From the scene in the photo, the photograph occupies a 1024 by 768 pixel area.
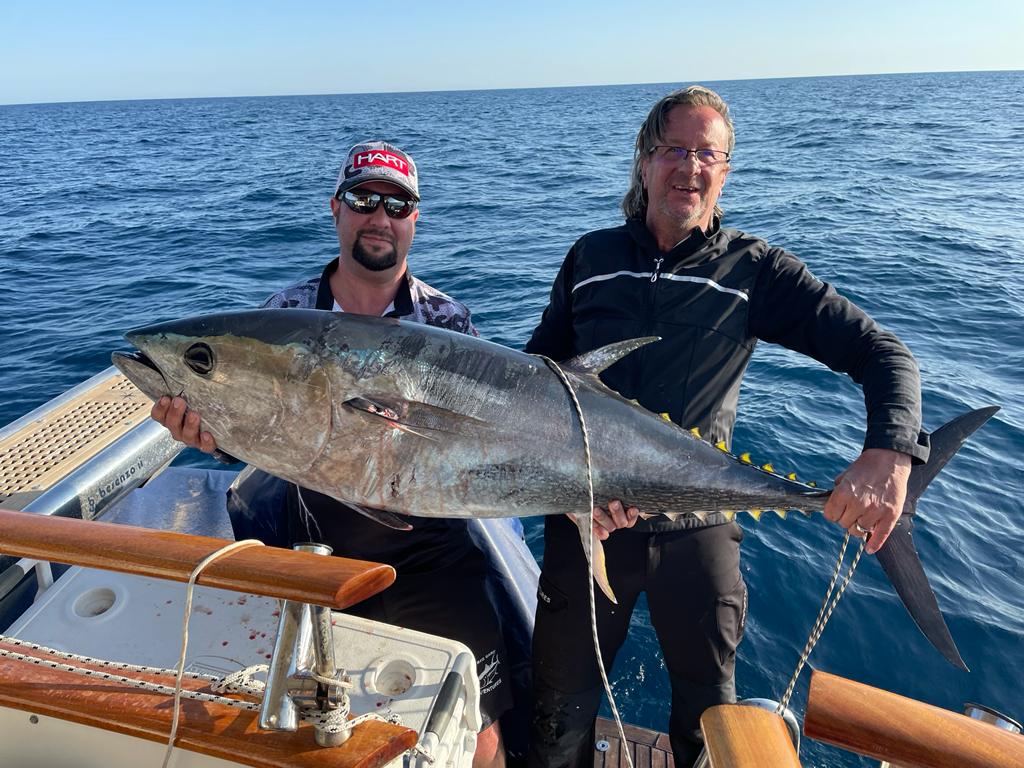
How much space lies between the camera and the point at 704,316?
9.09ft

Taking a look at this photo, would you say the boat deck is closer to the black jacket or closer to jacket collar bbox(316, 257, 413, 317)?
the black jacket

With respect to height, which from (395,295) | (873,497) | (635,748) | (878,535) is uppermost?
(395,295)

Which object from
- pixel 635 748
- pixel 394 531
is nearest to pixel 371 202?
pixel 394 531

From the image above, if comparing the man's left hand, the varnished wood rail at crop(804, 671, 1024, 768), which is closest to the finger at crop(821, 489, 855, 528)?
the man's left hand

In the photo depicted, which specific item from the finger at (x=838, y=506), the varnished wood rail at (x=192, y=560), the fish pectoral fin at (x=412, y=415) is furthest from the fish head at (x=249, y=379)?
the finger at (x=838, y=506)

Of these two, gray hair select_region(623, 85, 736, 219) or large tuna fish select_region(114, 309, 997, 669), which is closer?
large tuna fish select_region(114, 309, 997, 669)

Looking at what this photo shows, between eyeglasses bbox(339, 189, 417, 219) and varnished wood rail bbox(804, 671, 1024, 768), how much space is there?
267 centimetres

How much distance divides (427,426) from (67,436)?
3.27 meters

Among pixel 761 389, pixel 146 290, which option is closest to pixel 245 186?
pixel 146 290

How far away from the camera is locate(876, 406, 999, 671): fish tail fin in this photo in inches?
88.3

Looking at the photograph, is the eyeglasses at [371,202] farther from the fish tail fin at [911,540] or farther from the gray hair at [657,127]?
the fish tail fin at [911,540]

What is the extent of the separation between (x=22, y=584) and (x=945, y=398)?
7540 millimetres

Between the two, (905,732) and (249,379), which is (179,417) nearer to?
(249,379)

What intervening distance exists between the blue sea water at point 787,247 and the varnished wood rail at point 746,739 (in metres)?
2.34
